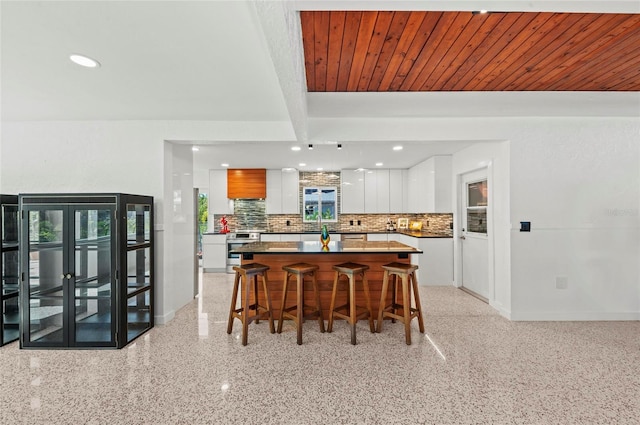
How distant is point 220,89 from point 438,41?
1.81 m

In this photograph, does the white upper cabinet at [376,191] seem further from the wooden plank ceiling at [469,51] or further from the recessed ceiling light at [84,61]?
the recessed ceiling light at [84,61]

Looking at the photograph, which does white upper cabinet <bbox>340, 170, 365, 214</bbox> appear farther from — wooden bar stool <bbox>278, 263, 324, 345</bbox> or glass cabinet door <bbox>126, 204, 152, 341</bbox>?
glass cabinet door <bbox>126, 204, 152, 341</bbox>

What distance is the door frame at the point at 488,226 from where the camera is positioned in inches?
169

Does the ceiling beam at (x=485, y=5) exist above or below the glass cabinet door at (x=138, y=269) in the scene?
above

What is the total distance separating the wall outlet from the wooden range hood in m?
5.38

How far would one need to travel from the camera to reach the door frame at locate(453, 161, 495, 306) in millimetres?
4285

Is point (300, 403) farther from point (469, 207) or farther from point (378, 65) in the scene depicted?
point (469, 207)

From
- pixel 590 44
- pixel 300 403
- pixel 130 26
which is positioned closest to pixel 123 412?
pixel 300 403

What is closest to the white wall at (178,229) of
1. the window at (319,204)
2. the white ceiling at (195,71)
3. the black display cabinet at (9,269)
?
the white ceiling at (195,71)

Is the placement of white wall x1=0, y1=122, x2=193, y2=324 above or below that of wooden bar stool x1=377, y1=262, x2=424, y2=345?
above

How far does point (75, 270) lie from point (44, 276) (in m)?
0.36

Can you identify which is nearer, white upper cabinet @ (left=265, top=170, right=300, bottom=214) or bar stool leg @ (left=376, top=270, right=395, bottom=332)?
bar stool leg @ (left=376, top=270, right=395, bottom=332)

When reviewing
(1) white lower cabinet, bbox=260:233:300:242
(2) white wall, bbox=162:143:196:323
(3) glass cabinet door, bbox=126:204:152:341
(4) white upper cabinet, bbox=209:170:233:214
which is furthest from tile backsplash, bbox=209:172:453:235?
(3) glass cabinet door, bbox=126:204:152:341

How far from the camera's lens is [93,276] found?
10.4ft
